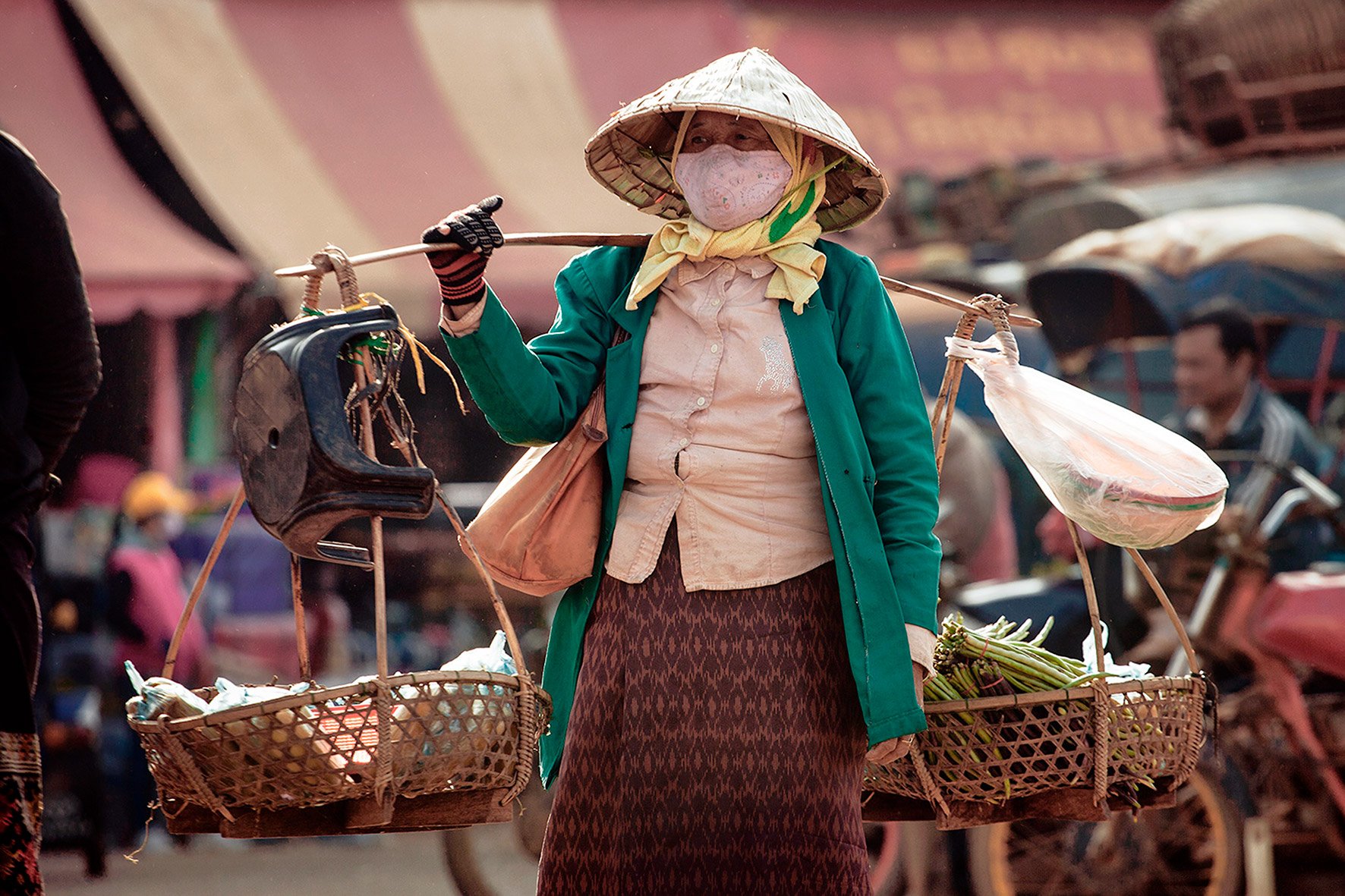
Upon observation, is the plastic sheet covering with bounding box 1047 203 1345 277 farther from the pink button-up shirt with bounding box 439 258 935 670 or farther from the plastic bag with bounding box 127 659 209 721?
the plastic bag with bounding box 127 659 209 721

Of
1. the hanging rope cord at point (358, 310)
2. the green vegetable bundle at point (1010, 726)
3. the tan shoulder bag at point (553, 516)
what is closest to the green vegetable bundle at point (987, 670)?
the green vegetable bundle at point (1010, 726)

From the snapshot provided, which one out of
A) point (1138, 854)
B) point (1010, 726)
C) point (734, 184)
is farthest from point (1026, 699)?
point (1138, 854)

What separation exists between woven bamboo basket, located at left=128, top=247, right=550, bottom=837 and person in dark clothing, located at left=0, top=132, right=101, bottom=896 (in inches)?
11.7

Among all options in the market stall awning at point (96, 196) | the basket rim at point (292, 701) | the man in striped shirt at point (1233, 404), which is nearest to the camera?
the basket rim at point (292, 701)

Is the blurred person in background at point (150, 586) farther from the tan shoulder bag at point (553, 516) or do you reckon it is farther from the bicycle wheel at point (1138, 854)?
the tan shoulder bag at point (553, 516)

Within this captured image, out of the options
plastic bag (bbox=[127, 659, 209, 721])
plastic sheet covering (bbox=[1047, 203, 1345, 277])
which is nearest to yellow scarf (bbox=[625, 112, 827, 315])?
plastic bag (bbox=[127, 659, 209, 721])

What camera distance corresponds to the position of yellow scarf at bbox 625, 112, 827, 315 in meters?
2.57

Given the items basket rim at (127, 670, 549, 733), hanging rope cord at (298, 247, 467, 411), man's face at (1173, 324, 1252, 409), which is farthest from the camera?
man's face at (1173, 324, 1252, 409)

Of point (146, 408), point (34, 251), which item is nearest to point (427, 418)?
point (146, 408)

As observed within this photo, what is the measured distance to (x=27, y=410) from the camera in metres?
2.78

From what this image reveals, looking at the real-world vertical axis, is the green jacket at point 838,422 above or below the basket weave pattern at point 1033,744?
above

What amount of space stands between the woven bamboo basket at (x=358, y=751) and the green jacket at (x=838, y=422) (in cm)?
19

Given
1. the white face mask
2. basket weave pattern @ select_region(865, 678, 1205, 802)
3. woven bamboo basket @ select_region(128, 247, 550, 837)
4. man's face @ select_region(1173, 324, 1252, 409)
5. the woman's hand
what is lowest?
man's face @ select_region(1173, 324, 1252, 409)

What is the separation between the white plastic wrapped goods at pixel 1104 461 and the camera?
9.02ft
